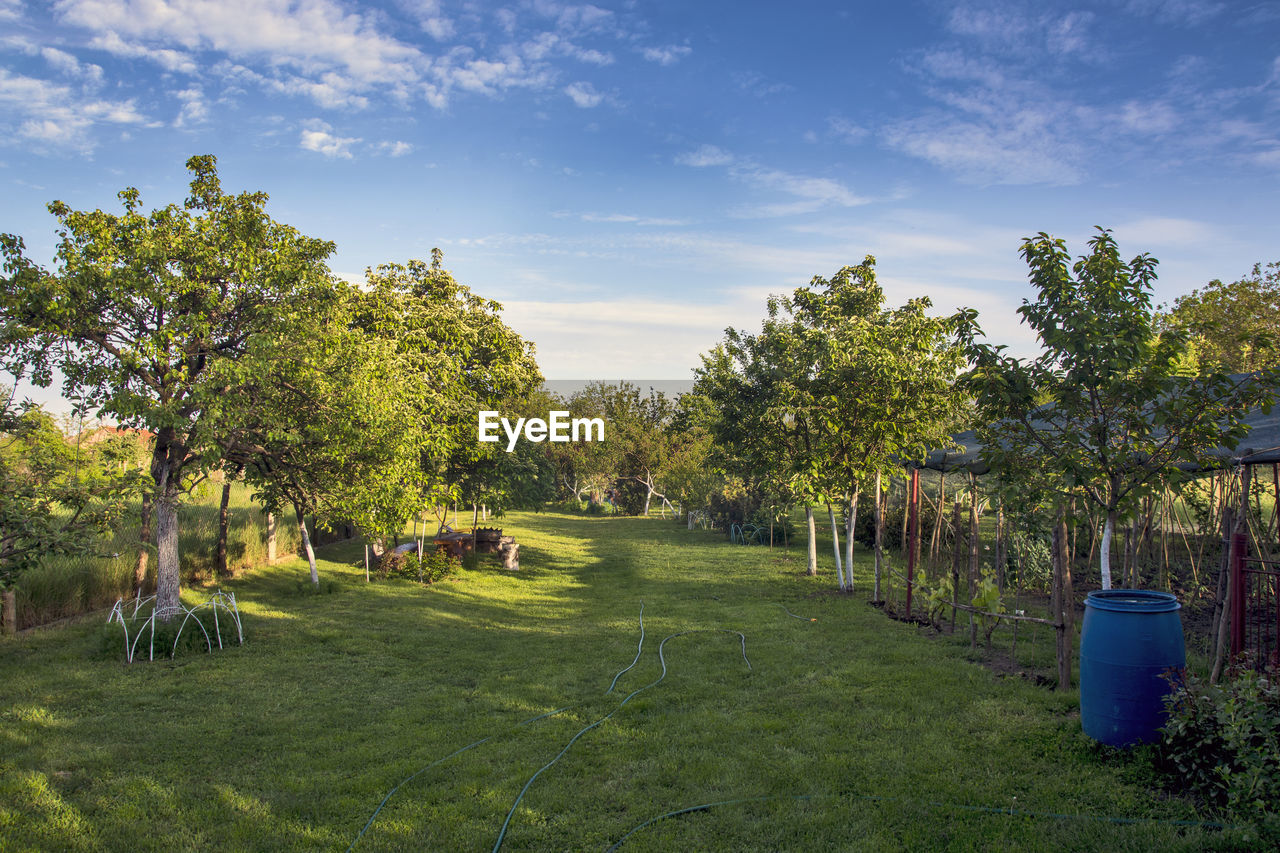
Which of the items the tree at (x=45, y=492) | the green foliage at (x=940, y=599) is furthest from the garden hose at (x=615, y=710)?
the tree at (x=45, y=492)

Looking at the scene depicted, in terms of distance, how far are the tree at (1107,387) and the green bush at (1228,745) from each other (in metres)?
1.99

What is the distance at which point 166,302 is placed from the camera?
406 inches

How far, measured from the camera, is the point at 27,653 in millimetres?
9984

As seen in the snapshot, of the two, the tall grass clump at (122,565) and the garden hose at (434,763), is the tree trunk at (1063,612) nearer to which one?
the garden hose at (434,763)

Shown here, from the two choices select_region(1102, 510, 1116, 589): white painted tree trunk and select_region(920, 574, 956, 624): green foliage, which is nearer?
select_region(1102, 510, 1116, 589): white painted tree trunk

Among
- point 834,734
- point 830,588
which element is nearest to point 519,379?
point 830,588

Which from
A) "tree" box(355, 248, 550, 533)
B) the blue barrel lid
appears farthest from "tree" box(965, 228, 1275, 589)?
"tree" box(355, 248, 550, 533)

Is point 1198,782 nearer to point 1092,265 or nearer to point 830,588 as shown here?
point 1092,265

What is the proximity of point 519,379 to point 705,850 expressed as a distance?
15895 millimetres

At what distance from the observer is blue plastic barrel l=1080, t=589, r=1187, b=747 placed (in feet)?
16.9

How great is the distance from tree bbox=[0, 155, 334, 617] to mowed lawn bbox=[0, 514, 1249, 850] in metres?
3.34

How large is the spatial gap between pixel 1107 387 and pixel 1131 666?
7.73 ft

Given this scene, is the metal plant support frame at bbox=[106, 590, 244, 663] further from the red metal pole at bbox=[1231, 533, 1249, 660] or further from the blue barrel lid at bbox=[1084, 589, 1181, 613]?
the red metal pole at bbox=[1231, 533, 1249, 660]

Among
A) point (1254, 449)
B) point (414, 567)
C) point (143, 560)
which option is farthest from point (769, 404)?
point (143, 560)
